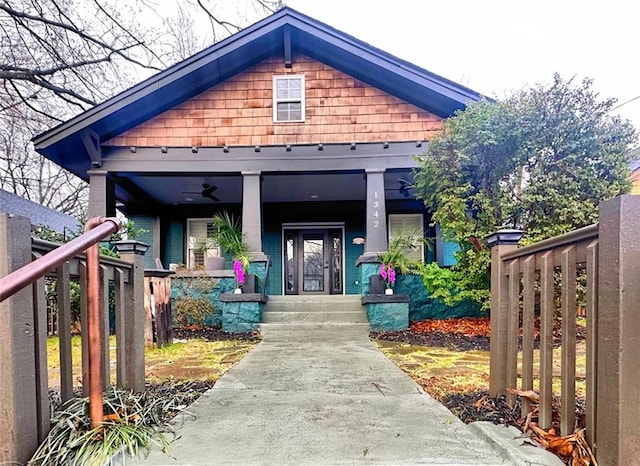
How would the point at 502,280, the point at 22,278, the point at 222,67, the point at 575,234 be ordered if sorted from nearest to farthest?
1. the point at 22,278
2. the point at 575,234
3. the point at 502,280
4. the point at 222,67

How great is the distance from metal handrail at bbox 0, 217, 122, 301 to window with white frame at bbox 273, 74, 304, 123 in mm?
6226

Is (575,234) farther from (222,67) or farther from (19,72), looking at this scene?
(19,72)

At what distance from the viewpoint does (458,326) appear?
6.41 m

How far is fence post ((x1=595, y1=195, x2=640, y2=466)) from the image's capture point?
4.41 ft

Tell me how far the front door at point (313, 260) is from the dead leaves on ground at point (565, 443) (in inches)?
347

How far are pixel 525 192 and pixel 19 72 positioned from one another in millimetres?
13146

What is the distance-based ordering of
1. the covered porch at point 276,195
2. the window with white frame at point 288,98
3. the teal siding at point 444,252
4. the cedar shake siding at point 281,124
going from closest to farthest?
the covered porch at point 276,195, the cedar shake siding at point 281,124, the window with white frame at point 288,98, the teal siding at point 444,252

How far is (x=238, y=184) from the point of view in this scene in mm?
8930

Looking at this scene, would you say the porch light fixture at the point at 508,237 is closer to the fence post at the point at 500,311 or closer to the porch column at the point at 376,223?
the fence post at the point at 500,311

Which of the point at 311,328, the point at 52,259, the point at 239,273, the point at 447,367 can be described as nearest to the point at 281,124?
the point at 239,273

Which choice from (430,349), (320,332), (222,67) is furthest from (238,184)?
(430,349)

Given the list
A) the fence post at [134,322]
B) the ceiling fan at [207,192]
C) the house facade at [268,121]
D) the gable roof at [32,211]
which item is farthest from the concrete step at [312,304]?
the gable roof at [32,211]

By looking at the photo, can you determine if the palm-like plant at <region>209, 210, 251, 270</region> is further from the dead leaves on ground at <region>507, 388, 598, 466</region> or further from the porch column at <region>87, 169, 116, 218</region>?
the dead leaves on ground at <region>507, 388, 598, 466</region>

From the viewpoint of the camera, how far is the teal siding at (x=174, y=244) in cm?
1044
